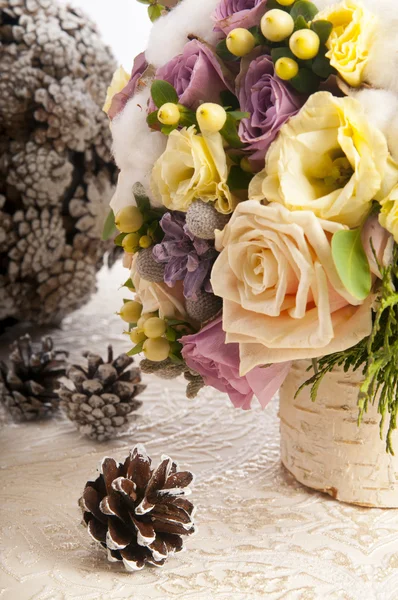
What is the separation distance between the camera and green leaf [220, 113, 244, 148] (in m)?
0.58

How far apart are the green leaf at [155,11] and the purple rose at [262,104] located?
16 centimetres

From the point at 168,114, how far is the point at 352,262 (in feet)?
0.58

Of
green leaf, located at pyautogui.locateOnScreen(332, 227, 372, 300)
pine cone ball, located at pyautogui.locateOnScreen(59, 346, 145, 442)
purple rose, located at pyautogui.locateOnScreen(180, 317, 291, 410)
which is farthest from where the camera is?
pine cone ball, located at pyautogui.locateOnScreen(59, 346, 145, 442)

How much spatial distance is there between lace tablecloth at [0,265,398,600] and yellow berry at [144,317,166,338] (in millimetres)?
175

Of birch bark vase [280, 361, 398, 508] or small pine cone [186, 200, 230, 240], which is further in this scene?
birch bark vase [280, 361, 398, 508]


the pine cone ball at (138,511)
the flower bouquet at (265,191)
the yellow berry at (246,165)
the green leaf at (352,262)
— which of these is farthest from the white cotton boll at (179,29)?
the pine cone ball at (138,511)

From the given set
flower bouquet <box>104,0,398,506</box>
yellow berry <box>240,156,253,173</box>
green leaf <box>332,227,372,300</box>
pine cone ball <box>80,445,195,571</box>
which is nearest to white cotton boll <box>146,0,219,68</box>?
flower bouquet <box>104,0,398,506</box>

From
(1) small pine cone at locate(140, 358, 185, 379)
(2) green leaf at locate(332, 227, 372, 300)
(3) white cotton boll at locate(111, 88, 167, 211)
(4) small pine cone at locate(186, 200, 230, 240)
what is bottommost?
(1) small pine cone at locate(140, 358, 185, 379)

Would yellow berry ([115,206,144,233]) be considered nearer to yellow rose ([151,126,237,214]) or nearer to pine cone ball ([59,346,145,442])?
yellow rose ([151,126,237,214])

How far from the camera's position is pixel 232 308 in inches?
23.0

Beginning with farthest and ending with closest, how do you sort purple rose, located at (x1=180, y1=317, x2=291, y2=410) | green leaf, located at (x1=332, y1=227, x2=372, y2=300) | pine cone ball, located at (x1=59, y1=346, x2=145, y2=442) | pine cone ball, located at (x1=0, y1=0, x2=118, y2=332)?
pine cone ball, located at (x1=0, y1=0, x2=118, y2=332) < pine cone ball, located at (x1=59, y1=346, x2=145, y2=442) < purple rose, located at (x1=180, y1=317, x2=291, y2=410) < green leaf, located at (x1=332, y1=227, x2=372, y2=300)

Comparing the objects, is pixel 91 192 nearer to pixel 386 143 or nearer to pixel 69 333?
pixel 69 333

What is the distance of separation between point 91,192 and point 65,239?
7 cm

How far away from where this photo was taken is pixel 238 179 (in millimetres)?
599
